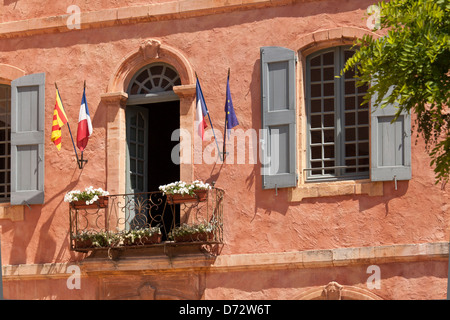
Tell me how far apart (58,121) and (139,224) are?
1931mm

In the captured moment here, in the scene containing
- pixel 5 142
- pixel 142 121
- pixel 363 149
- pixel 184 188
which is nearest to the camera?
pixel 184 188

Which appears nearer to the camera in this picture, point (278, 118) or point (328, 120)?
point (278, 118)

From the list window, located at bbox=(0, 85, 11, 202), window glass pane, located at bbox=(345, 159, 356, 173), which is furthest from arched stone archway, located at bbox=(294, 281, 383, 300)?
window, located at bbox=(0, 85, 11, 202)

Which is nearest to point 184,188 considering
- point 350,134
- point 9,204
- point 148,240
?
point 148,240

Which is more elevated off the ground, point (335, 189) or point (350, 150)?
point (350, 150)

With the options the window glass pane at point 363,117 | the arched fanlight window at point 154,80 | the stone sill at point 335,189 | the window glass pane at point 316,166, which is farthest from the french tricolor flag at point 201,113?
the window glass pane at point 363,117

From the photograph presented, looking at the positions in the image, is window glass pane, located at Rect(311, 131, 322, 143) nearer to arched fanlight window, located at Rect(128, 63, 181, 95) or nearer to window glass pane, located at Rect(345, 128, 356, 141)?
window glass pane, located at Rect(345, 128, 356, 141)

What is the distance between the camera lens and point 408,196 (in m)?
17.7

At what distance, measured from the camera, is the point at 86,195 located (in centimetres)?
1880

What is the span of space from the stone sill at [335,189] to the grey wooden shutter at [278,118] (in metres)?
0.16

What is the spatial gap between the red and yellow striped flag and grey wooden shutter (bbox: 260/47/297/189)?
298 centimetres

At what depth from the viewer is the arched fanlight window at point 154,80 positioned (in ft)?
64.3

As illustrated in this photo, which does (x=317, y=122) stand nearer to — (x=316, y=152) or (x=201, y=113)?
(x=316, y=152)

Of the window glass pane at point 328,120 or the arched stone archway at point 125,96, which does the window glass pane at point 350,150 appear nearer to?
the window glass pane at point 328,120
